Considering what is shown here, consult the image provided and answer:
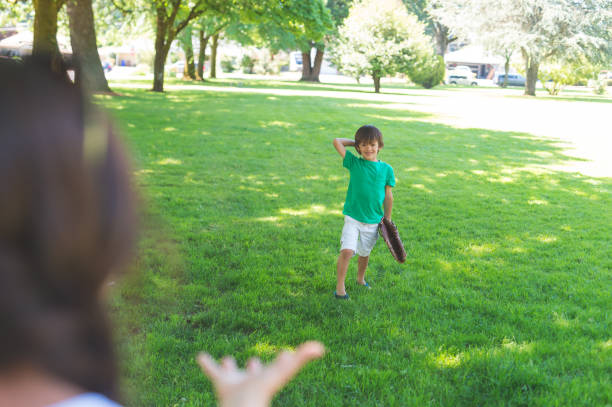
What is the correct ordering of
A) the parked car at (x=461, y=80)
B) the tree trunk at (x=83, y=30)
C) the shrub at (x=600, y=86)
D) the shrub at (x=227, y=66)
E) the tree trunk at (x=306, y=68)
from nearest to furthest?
the tree trunk at (x=83, y=30)
the shrub at (x=600, y=86)
the tree trunk at (x=306, y=68)
the parked car at (x=461, y=80)
the shrub at (x=227, y=66)

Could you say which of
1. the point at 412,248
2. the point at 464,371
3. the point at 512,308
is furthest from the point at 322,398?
the point at 412,248

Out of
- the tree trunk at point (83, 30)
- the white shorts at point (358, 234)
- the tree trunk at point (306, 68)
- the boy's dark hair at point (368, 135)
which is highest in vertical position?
the tree trunk at point (306, 68)

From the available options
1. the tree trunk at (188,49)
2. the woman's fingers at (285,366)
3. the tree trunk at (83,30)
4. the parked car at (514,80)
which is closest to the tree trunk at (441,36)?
the parked car at (514,80)

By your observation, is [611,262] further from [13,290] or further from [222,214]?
[13,290]

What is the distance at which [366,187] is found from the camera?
4641 mm

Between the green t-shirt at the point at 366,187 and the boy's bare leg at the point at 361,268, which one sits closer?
Result: the green t-shirt at the point at 366,187

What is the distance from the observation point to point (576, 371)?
12.0ft

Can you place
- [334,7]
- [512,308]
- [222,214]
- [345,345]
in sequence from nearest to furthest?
[345,345], [512,308], [222,214], [334,7]

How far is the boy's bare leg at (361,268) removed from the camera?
5.00 m

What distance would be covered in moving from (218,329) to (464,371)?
177 cm

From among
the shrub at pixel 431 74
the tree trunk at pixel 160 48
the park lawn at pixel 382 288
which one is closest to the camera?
the park lawn at pixel 382 288

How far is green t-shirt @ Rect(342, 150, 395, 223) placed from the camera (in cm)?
463

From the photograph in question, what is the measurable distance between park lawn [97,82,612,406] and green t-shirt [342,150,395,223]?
2.44ft

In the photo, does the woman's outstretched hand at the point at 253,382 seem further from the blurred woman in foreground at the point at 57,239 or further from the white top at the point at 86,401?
the white top at the point at 86,401
